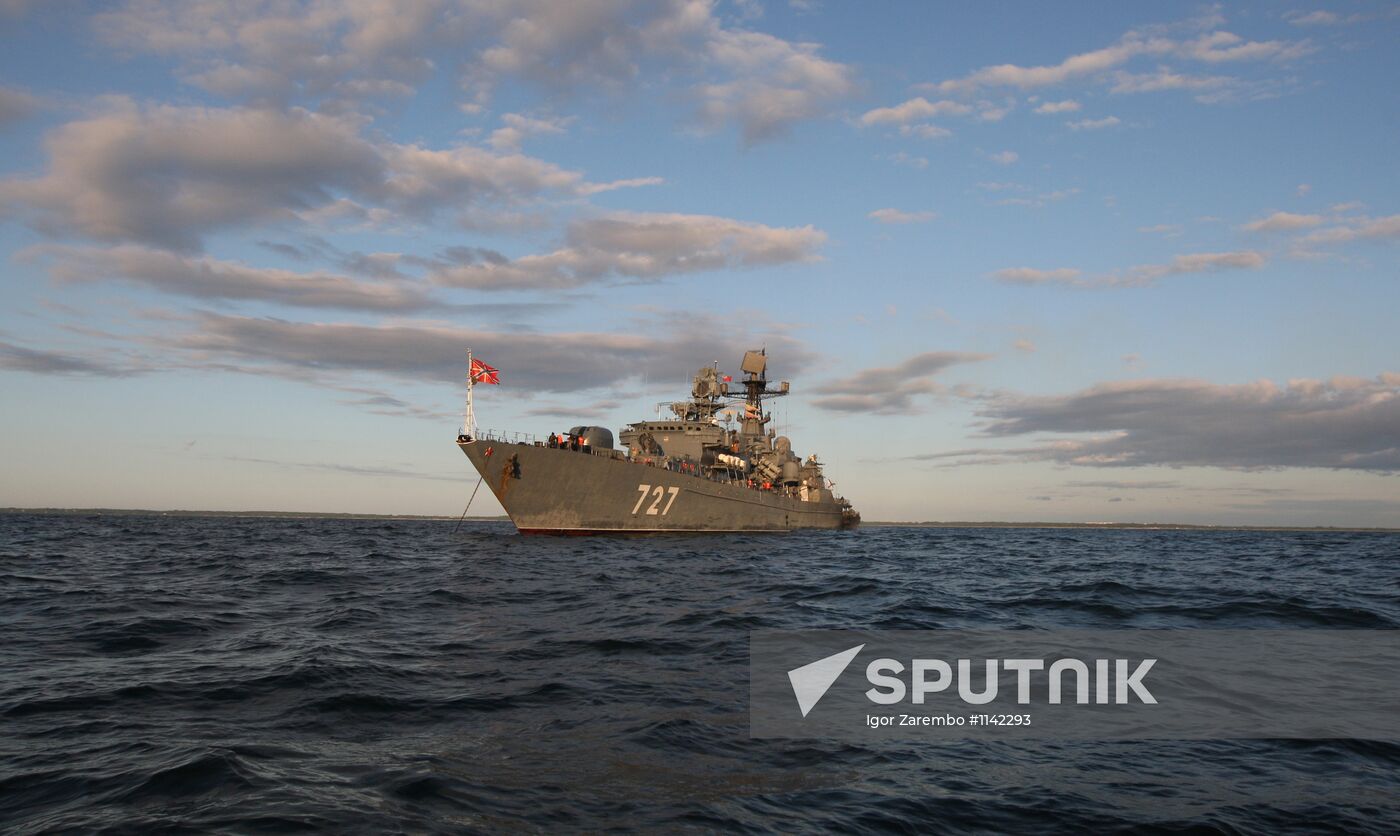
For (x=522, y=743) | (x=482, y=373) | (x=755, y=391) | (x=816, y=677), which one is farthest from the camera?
(x=755, y=391)

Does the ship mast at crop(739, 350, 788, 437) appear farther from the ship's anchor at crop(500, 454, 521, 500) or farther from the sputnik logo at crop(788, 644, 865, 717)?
the sputnik logo at crop(788, 644, 865, 717)

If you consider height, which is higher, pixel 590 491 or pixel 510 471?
pixel 510 471


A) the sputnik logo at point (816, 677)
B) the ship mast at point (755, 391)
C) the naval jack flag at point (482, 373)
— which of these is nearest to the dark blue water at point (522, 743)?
the sputnik logo at point (816, 677)

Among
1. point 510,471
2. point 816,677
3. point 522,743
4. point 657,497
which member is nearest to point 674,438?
point 657,497

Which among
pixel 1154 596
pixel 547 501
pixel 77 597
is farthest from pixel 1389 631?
pixel 547 501

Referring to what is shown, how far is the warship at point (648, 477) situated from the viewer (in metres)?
37.8

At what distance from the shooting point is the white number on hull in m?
40.0

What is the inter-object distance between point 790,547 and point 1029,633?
26.9 m

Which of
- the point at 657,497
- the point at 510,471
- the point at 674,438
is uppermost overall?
the point at 674,438

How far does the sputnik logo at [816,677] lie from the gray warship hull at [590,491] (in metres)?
29.5

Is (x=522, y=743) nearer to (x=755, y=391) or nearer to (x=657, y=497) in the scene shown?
(x=657, y=497)

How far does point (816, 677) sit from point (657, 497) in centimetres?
3243

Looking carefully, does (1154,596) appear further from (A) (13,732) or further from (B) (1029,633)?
(A) (13,732)

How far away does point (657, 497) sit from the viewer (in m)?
40.6
